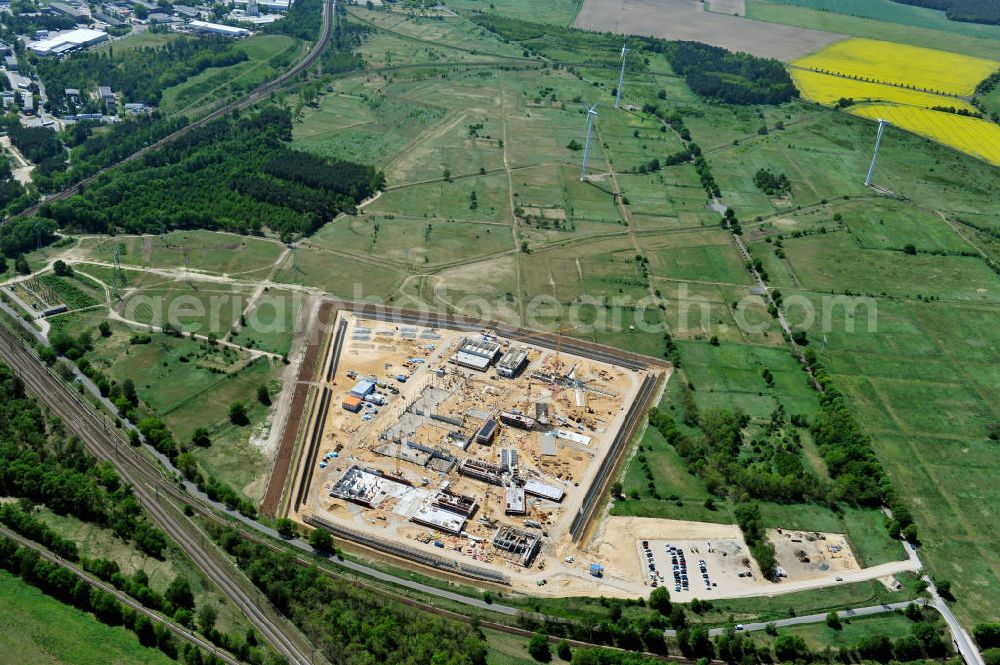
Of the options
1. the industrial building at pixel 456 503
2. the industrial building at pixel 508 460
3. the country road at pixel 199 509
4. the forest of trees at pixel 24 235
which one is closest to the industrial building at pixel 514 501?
the industrial building at pixel 456 503

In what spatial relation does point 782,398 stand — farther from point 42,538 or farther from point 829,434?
point 42,538

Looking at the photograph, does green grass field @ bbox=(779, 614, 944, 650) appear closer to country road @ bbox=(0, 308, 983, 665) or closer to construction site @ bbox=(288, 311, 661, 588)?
country road @ bbox=(0, 308, 983, 665)

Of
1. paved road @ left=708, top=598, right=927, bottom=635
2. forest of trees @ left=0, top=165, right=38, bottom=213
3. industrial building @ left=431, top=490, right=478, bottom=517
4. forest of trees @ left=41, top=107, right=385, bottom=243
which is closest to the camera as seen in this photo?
paved road @ left=708, top=598, right=927, bottom=635

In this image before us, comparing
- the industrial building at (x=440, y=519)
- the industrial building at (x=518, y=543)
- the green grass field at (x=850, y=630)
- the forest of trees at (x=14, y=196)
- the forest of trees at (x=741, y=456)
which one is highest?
the green grass field at (x=850, y=630)

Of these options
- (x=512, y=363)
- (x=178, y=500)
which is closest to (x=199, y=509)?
(x=178, y=500)

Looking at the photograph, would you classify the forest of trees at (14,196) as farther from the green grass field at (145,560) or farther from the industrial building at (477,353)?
the industrial building at (477,353)

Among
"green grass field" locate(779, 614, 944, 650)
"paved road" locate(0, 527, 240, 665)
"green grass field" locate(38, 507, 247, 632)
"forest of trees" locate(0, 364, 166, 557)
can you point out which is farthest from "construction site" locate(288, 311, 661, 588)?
"green grass field" locate(779, 614, 944, 650)

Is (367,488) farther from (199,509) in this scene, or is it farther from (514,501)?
(199,509)
